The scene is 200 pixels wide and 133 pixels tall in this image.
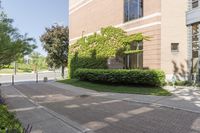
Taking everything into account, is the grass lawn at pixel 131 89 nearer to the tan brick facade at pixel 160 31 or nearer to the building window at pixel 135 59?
the tan brick facade at pixel 160 31

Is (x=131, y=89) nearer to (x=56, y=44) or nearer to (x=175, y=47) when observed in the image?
(x=175, y=47)

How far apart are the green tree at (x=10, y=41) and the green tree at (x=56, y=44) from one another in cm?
2910

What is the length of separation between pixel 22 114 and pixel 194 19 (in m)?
15.5

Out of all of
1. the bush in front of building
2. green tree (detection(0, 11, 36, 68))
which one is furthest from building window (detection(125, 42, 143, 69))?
green tree (detection(0, 11, 36, 68))

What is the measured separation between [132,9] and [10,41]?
58.8 ft

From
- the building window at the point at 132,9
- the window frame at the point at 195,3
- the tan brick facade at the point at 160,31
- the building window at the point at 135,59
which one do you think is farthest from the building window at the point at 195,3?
the building window at the point at 135,59

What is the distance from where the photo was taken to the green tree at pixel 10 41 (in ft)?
24.7

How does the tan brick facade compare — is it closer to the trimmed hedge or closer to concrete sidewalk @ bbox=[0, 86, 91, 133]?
the trimmed hedge

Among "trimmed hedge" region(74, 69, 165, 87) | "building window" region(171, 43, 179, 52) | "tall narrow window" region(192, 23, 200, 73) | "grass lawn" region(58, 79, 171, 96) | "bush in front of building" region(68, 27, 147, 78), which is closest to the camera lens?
"grass lawn" region(58, 79, 171, 96)

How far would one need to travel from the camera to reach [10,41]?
7.88m

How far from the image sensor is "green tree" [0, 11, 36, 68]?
7.52 metres

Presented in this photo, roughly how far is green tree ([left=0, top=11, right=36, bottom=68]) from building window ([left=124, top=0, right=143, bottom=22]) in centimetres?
1577

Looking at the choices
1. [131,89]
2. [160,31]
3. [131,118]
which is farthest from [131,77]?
[131,118]

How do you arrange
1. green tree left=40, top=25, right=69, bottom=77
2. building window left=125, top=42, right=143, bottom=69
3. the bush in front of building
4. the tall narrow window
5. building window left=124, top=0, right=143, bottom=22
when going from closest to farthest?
the tall narrow window < building window left=125, top=42, right=143, bottom=69 < building window left=124, top=0, right=143, bottom=22 < the bush in front of building < green tree left=40, top=25, right=69, bottom=77
